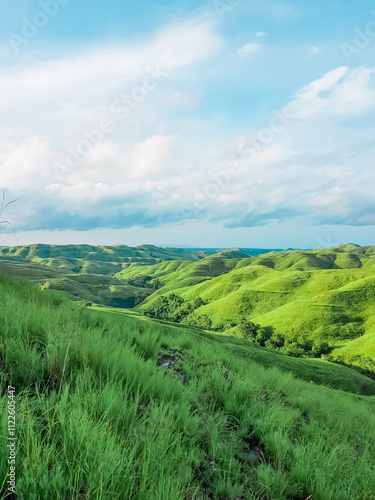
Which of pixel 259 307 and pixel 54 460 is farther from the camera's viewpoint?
pixel 259 307

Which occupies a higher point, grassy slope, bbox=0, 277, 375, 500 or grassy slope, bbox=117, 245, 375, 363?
grassy slope, bbox=0, 277, 375, 500

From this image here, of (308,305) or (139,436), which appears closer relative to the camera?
(139,436)

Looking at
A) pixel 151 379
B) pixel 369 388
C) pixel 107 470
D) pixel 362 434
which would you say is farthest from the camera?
pixel 369 388

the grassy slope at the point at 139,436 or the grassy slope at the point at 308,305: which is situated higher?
the grassy slope at the point at 139,436

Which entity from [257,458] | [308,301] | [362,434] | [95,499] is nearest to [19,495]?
[95,499]

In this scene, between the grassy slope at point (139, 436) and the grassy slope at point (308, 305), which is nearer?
the grassy slope at point (139, 436)

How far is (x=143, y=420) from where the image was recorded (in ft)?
12.1

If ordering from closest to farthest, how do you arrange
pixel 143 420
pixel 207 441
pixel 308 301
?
1. pixel 143 420
2. pixel 207 441
3. pixel 308 301

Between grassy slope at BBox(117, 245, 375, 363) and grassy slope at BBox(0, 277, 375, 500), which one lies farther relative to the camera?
grassy slope at BBox(117, 245, 375, 363)

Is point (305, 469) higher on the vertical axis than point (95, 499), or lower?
lower

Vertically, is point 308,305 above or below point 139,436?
below

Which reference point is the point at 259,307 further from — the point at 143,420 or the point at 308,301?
the point at 143,420

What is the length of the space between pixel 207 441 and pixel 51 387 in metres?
2.45

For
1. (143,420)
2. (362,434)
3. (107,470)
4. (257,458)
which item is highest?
(107,470)
